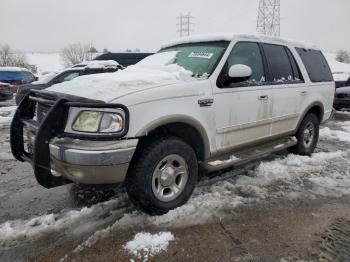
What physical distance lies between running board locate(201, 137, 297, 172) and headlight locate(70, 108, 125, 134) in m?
1.32

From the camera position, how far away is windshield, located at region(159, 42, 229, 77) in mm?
3930

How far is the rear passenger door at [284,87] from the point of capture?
4734 mm

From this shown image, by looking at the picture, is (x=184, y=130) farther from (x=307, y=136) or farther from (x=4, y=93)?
(x=4, y=93)

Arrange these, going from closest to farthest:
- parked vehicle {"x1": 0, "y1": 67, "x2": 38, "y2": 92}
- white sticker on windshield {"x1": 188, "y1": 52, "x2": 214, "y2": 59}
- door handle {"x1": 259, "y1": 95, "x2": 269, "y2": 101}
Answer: white sticker on windshield {"x1": 188, "y1": 52, "x2": 214, "y2": 59} < door handle {"x1": 259, "y1": 95, "x2": 269, "y2": 101} < parked vehicle {"x1": 0, "y1": 67, "x2": 38, "y2": 92}

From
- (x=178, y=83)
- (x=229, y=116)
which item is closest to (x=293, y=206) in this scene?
(x=229, y=116)

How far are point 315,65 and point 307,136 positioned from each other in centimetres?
123

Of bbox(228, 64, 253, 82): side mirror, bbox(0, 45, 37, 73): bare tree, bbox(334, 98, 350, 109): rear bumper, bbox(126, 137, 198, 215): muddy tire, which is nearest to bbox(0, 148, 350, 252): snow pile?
bbox(126, 137, 198, 215): muddy tire

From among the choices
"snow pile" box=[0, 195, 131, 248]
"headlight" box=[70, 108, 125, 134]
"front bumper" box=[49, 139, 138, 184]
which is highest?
"headlight" box=[70, 108, 125, 134]

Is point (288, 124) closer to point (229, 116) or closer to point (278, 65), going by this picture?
point (278, 65)

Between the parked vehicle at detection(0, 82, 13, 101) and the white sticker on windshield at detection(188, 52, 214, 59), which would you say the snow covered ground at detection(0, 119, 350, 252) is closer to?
the white sticker on windshield at detection(188, 52, 214, 59)

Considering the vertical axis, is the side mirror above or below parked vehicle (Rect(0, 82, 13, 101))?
above

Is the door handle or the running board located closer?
the running board

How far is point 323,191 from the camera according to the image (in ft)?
14.1

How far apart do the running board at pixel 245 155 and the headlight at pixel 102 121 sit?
4.33 ft
